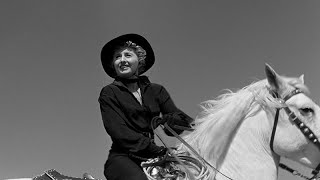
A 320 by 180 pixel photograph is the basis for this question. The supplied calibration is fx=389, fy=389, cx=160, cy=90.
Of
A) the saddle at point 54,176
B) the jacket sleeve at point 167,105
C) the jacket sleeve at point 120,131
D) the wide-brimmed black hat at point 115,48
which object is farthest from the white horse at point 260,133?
the wide-brimmed black hat at point 115,48

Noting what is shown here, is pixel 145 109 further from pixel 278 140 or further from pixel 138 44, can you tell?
pixel 278 140

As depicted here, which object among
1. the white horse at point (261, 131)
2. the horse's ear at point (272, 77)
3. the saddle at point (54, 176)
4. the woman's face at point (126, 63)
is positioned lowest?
the saddle at point (54, 176)

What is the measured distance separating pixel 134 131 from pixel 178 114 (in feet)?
2.29

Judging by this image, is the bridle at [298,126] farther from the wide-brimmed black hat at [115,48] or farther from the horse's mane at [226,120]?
the wide-brimmed black hat at [115,48]

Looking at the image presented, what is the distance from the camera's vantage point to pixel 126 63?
16.5 ft

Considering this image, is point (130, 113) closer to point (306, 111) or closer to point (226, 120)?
point (226, 120)

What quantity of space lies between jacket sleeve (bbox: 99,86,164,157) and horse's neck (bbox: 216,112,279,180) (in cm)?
83

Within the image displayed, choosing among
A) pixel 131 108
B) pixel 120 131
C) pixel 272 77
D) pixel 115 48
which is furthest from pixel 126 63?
pixel 272 77

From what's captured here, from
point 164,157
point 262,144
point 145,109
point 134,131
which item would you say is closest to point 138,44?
point 145,109

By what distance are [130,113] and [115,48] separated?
1.16 m

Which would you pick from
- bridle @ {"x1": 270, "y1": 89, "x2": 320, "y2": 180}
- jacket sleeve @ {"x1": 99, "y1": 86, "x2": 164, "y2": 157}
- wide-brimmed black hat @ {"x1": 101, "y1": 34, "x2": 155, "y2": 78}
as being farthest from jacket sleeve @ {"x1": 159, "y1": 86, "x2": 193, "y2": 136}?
bridle @ {"x1": 270, "y1": 89, "x2": 320, "y2": 180}

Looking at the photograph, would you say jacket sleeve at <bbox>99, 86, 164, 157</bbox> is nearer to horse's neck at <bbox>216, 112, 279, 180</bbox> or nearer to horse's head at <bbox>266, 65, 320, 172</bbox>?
horse's neck at <bbox>216, 112, 279, 180</bbox>

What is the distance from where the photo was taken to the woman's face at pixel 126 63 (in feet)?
16.5

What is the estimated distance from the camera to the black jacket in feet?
14.0
